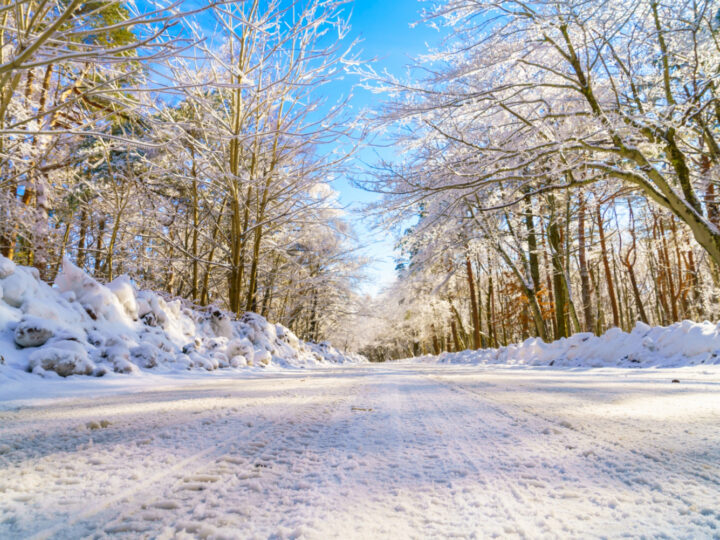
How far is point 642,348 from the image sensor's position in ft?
19.3

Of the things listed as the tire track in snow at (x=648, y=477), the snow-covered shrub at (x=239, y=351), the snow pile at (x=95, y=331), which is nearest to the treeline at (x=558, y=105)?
the snow-covered shrub at (x=239, y=351)

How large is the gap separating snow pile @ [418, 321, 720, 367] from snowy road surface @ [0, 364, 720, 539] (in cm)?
418

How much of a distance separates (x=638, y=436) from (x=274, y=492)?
1.33 m

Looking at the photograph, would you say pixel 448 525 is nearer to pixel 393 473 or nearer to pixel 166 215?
pixel 393 473

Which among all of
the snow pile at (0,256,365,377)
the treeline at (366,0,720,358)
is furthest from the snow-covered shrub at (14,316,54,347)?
the treeline at (366,0,720,358)

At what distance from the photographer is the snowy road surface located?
2.51 feet

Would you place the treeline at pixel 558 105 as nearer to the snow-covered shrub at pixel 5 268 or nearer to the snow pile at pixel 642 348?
the snow pile at pixel 642 348

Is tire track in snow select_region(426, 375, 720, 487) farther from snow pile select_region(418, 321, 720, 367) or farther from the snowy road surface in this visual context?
snow pile select_region(418, 321, 720, 367)

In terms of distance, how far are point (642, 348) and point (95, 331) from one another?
24.9ft

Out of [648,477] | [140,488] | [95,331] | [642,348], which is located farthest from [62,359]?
[642,348]

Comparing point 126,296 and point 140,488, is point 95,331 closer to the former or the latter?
point 126,296

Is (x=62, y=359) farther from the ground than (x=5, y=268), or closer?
closer

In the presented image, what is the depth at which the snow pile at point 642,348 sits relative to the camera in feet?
16.8

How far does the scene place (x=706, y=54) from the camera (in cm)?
662
